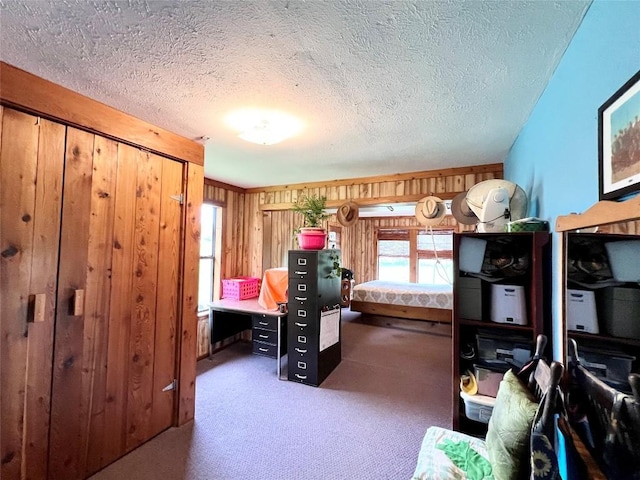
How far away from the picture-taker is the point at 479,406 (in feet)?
5.86

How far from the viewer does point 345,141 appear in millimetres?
2547

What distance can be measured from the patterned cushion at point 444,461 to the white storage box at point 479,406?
38 centimetres

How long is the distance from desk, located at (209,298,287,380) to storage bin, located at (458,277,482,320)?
1.95 metres

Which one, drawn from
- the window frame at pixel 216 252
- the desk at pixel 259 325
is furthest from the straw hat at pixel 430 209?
the window frame at pixel 216 252

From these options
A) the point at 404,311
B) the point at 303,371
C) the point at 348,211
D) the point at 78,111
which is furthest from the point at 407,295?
the point at 78,111

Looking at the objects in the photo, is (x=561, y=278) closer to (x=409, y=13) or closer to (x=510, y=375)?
(x=510, y=375)

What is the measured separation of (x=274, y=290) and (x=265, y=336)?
561mm

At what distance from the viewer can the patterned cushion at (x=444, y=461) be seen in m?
1.20

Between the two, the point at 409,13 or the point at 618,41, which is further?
the point at 409,13

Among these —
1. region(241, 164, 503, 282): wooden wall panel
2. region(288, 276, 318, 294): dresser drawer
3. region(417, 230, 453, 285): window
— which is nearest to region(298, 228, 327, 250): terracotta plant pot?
region(288, 276, 318, 294): dresser drawer

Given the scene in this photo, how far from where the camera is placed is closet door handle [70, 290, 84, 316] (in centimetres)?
158

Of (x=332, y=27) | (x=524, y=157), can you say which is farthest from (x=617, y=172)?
(x=524, y=157)

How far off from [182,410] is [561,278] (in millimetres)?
2640

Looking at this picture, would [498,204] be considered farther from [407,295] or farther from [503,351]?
[407,295]
